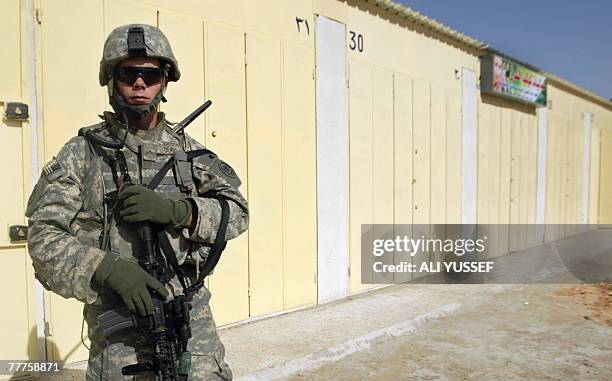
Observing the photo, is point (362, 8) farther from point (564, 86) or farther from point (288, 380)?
point (564, 86)

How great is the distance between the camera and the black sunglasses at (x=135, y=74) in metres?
2.04

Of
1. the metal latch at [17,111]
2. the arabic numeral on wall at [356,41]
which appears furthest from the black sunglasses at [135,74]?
the arabic numeral on wall at [356,41]

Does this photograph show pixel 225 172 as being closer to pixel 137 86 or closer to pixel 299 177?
pixel 137 86

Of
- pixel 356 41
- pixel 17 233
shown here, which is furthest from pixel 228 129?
pixel 356 41

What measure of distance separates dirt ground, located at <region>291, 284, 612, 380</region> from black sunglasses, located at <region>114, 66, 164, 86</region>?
2745 mm

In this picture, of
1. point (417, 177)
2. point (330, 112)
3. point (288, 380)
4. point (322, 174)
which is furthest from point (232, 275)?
point (417, 177)

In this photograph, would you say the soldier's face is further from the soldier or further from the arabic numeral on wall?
the arabic numeral on wall

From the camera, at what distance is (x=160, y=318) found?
1865mm

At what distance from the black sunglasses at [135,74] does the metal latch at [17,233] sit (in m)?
2.09

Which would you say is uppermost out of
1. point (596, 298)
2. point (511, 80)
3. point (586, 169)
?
point (511, 80)

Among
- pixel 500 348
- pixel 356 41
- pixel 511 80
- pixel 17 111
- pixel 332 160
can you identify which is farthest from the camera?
pixel 511 80

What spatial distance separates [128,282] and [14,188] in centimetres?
235

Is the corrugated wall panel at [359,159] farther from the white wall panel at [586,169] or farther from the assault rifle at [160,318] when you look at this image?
the white wall panel at [586,169]

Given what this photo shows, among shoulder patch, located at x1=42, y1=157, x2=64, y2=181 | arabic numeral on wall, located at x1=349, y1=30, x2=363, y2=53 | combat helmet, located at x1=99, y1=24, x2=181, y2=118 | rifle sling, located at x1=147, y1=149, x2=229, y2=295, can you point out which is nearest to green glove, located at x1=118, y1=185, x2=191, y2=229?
rifle sling, located at x1=147, y1=149, x2=229, y2=295
